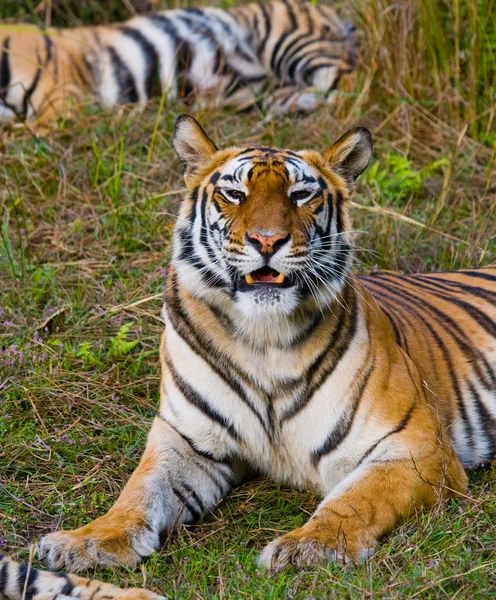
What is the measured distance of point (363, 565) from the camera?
2613 mm

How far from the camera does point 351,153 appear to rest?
3213 millimetres

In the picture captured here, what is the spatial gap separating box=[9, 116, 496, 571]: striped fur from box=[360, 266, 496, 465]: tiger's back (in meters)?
0.17

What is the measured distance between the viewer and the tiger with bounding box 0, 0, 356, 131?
6211 millimetres

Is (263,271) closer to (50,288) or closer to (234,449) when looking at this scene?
(234,449)

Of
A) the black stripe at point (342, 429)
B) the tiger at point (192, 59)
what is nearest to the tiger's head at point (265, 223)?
the black stripe at point (342, 429)

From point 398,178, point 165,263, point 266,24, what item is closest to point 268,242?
point 165,263

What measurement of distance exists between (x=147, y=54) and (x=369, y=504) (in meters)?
4.67

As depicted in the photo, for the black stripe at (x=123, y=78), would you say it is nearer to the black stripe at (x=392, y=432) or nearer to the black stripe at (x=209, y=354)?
the black stripe at (x=209, y=354)

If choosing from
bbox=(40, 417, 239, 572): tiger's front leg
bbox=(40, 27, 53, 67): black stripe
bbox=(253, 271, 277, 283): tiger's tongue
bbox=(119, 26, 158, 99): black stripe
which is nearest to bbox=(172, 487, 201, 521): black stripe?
bbox=(40, 417, 239, 572): tiger's front leg

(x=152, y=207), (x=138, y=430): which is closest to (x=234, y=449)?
(x=138, y=430)

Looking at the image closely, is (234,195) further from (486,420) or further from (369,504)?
(486,420)

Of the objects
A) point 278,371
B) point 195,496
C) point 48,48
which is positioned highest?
point 48,48

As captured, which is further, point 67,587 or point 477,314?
Result: point 477,314

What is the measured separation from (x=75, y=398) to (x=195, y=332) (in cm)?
76
